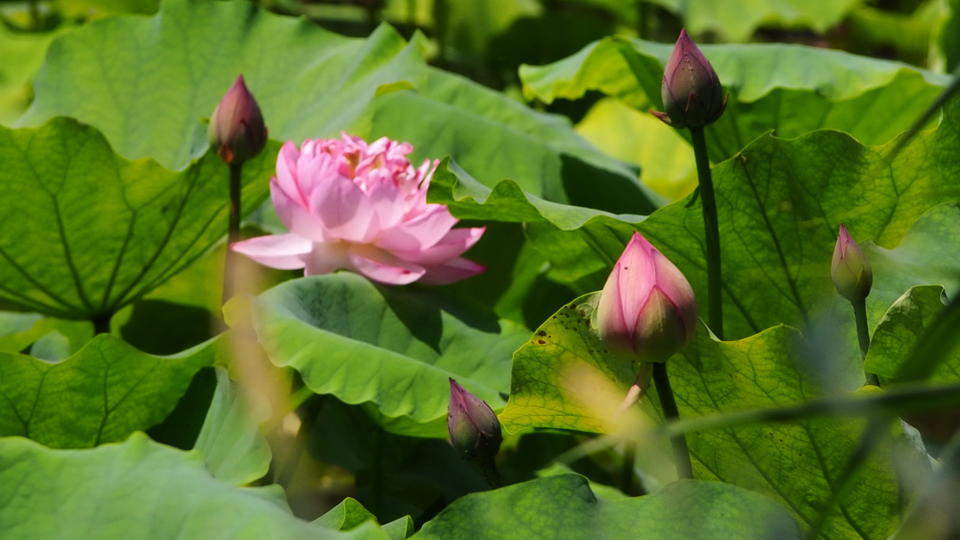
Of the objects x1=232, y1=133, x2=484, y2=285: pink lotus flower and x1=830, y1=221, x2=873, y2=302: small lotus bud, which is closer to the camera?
x1=830, y1=221, x2=873, y2=302: small lotus bud

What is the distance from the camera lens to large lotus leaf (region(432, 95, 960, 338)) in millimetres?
1069

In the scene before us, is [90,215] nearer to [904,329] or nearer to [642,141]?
[904,329]

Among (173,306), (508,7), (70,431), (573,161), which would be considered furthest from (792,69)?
(508,7)

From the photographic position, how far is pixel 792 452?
854mm

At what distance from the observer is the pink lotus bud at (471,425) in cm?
85

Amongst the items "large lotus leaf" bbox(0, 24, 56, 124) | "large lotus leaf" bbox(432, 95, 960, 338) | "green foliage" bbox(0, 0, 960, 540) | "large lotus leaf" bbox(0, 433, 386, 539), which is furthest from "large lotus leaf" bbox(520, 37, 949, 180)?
"large lotus leaf" bbox(0, 24, 56, 124)

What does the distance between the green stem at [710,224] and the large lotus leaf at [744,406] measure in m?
0.12

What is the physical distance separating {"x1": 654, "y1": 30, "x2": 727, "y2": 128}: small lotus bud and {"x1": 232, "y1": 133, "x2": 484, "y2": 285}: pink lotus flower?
1.03 feet

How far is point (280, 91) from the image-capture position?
63.4 inches

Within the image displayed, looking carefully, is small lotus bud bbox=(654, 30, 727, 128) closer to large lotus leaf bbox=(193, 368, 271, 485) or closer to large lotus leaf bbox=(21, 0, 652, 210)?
large lotus leaf bbox=(193, 368, 271, 485)

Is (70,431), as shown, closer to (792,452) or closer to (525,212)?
(525,212)

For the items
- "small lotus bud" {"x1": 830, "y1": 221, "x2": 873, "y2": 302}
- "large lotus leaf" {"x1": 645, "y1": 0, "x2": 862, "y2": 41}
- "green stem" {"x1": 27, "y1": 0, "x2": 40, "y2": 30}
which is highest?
"small lotus bud" {"x1": 830, "y1": 221, "x2": 873, "y2": 302}

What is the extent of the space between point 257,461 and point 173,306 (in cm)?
55

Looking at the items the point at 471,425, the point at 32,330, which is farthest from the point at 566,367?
the point at 32,330
